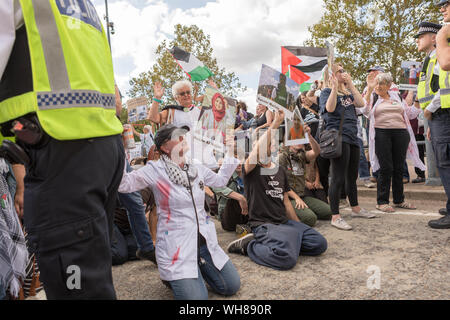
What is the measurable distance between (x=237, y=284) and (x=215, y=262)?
225 mm

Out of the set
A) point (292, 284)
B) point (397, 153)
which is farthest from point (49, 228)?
point (397, 153)

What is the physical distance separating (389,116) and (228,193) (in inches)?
101

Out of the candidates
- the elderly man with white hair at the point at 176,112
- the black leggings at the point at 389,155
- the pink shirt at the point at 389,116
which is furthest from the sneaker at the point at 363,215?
the elderly man with white hair at the point at 176,112

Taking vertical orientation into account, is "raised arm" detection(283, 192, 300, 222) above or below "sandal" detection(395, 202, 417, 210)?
above

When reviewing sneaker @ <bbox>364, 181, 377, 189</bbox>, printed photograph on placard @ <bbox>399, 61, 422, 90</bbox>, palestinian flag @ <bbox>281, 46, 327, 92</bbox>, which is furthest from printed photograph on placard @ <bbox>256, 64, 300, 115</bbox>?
printed photograph on placard @ <bbox>399, 61, 422, 90</bbox>

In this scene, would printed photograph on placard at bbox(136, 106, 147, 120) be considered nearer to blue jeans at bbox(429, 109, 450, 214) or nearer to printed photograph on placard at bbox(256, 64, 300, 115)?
printed photograph on placard at bbox(256, 64, 300, 115)

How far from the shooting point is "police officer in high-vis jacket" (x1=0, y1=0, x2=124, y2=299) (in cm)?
114

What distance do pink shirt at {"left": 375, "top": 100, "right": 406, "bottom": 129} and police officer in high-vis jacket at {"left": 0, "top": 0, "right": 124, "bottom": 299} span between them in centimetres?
421

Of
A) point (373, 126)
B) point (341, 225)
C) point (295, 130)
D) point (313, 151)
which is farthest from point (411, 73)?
point (295, 130)

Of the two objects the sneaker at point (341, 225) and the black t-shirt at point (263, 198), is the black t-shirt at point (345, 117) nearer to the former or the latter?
the sneaker at point (341, 225)

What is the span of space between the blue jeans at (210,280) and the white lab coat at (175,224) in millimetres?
36

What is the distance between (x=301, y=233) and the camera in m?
3.10

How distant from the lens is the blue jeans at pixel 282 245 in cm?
278

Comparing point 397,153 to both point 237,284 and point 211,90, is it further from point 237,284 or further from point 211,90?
point 237,284
